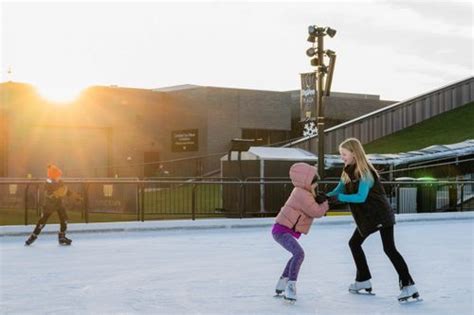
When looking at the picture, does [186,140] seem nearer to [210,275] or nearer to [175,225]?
[175,225]

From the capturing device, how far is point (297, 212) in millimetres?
8023

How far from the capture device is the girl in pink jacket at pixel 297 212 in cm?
788

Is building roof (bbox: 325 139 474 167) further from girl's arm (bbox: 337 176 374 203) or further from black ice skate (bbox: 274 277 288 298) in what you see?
girl's arm (bbox: 337 176 374 203)

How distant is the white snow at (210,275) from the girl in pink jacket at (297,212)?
0.33 meters

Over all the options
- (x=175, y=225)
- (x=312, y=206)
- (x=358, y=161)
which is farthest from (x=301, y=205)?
(x=175, y=225)

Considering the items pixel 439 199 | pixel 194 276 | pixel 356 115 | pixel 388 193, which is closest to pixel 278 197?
pixel 388 193

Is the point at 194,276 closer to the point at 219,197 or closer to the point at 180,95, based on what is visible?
the point at 219,197

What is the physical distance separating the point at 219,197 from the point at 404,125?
106 ft

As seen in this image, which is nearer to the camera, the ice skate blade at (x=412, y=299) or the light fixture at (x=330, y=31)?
the ice skate blade at (x=412, y=299)

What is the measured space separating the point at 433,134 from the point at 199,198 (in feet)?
96.1

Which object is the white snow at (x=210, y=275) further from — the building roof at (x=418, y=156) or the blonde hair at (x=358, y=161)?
the building roof at (x=418, y=156)

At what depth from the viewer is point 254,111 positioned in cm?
5628

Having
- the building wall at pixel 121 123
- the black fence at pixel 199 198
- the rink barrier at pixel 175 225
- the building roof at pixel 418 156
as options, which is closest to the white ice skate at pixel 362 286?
the rink barrier at pixel 175 225

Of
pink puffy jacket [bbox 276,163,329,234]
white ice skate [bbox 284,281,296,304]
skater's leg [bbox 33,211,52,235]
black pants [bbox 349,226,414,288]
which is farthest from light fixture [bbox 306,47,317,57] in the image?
white ice skate [bbox 284,281,296,304]
